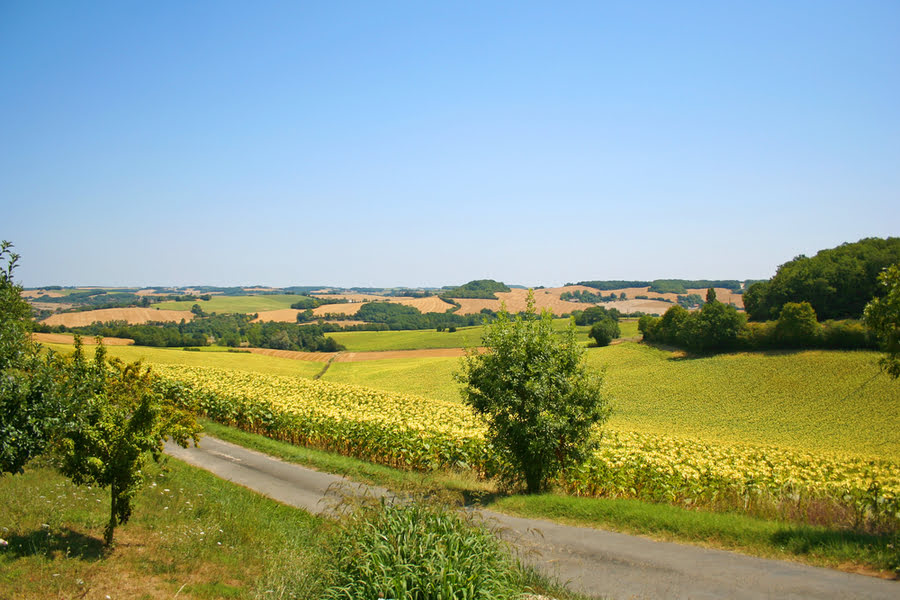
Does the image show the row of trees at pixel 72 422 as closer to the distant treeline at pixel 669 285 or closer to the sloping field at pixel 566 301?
the sloping field at pixel 566 301

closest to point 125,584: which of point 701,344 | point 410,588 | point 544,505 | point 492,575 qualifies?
point 410,588

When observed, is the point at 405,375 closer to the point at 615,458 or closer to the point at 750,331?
the point at 750,331

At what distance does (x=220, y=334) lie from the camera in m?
93.9

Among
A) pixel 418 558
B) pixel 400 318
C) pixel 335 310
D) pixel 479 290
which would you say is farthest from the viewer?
pixel 479 290

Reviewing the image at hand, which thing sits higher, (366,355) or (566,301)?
(566,301)

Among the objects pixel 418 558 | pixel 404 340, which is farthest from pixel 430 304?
pixel 418 558

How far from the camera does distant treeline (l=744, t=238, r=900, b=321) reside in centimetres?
5653

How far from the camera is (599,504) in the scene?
12008 mm

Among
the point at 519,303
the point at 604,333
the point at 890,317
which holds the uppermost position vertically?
the point at 890,317

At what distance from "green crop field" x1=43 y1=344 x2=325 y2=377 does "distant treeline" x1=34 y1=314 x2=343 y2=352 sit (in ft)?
44.8

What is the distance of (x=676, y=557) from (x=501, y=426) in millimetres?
5628

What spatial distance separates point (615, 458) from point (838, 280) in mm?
56219

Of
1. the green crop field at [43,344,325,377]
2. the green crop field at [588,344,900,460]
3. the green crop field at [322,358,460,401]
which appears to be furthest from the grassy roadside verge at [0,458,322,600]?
the green crop field at [43,344,325,377]

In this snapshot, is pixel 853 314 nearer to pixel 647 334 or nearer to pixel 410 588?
pixel 647 334
